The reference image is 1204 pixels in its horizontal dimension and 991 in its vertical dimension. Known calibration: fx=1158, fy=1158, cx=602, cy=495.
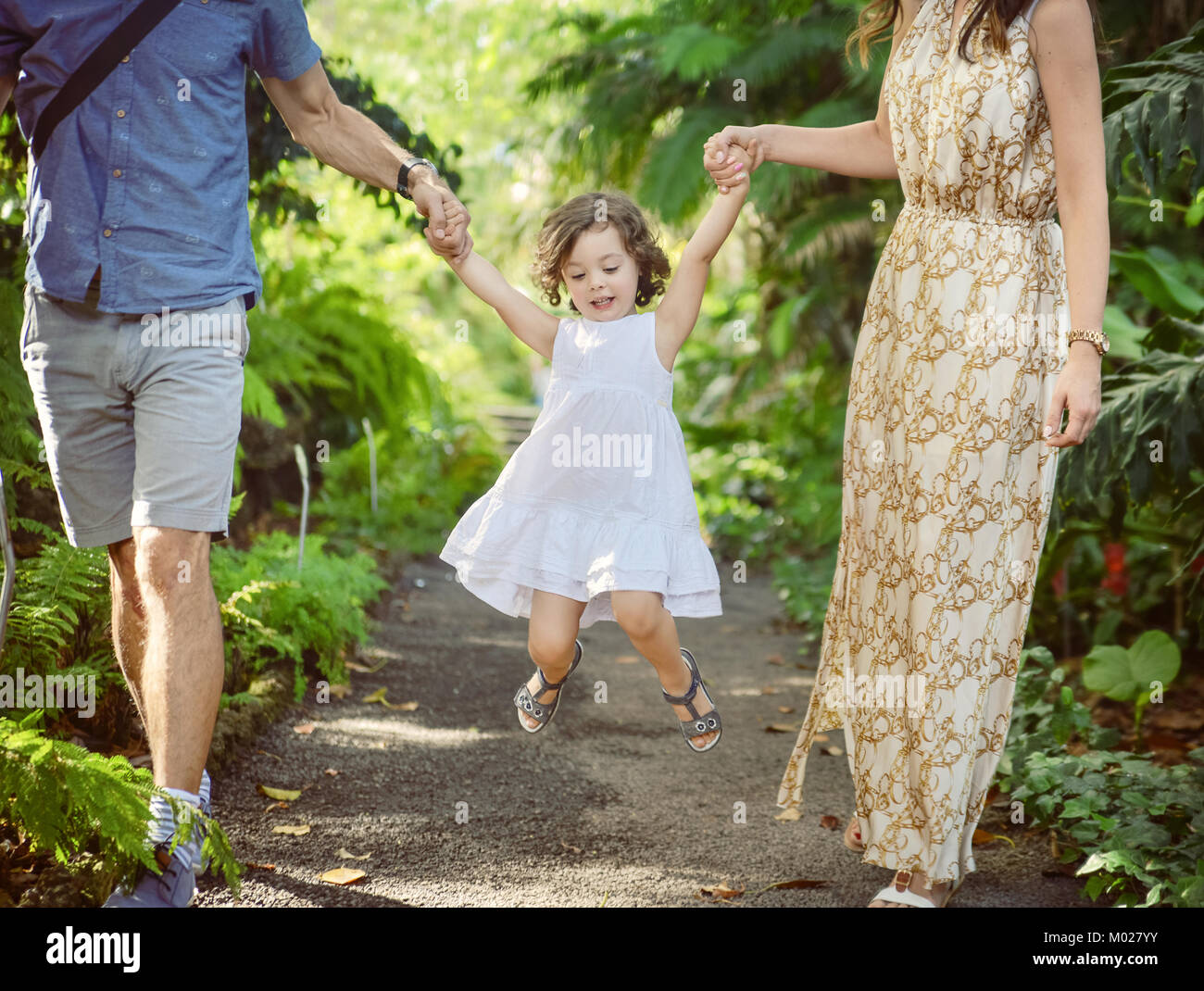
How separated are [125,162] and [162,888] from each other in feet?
5.00

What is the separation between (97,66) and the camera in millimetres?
2436

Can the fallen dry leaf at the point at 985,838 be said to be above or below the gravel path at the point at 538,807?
below

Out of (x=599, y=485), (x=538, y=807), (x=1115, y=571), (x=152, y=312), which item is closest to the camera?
(x=152, y=312)

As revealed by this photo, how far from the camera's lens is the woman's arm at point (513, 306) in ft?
8.84

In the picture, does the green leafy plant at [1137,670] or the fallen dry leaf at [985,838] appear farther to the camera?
the green leafy plant at [1137,670]

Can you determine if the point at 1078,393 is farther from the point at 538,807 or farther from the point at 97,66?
the point at 97,66

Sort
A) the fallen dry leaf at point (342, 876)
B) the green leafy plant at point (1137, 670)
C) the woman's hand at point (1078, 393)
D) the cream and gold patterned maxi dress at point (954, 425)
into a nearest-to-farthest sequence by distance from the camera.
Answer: the woman's hand at point (1078, 393) → the cream and gold patterned maxi dress at point (954, 425) → the fallen dry leaf at point (342, 876) → the green leafy plant at point (1137, 670)

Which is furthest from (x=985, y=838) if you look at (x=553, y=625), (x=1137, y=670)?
(x=553, y=625)

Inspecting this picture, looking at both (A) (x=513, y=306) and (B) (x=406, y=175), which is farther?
(B) (x=406, y=175)

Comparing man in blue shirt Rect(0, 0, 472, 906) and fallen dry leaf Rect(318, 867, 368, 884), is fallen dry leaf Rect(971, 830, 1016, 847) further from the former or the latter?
man in blue shirt Rect(0, 0, 472, 906)

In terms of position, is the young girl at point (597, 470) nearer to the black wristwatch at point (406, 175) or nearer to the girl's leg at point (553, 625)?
the girl's leg at point (553, 625)

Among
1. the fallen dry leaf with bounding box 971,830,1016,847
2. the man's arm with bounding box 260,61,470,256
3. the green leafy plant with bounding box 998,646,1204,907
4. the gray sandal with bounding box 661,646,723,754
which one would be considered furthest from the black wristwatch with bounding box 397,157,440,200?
the fallen dry leaf with bounding box 971,830,1016,847

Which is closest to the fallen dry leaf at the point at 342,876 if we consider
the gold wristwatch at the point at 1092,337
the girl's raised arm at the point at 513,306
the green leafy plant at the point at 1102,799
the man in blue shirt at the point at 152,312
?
the man in blue shirt at the point at 152,312

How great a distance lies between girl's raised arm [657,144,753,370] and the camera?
8.61ft
